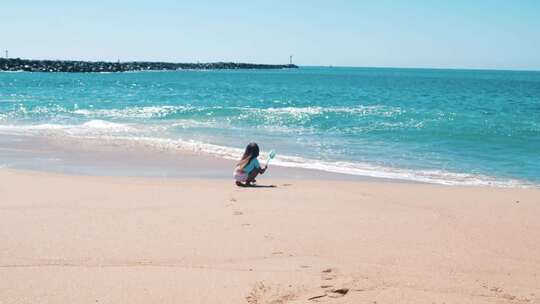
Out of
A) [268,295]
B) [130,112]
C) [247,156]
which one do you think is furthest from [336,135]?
[268,295]

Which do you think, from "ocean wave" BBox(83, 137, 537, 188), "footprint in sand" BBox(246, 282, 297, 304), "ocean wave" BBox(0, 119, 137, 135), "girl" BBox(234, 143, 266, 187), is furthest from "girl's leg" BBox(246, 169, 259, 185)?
"ocean wave" BBox(0, 119, 137, 135)

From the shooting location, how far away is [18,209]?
271 inches

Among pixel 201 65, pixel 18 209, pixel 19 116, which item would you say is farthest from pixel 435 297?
pixel 201 65

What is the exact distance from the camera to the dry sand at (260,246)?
439 cm

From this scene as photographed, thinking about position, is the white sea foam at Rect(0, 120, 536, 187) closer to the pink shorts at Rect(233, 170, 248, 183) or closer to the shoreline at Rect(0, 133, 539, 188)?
the shoreline at Rect(0, 133, 539, 188)

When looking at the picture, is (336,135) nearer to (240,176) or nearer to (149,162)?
(149,162)

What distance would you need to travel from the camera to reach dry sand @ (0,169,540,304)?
4391 mm

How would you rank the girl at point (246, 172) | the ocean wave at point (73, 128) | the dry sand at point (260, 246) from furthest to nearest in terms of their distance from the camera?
the ocean wave at point (73, 128)
the girl at point (246, 172)
the dry sand at point (260, 246)

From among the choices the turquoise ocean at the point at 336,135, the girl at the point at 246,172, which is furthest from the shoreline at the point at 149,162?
the girl at the point at 246,172

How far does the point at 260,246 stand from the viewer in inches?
220

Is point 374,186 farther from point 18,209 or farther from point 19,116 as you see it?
point 19,116

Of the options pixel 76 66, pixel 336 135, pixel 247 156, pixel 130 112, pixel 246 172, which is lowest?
pixel 336 135

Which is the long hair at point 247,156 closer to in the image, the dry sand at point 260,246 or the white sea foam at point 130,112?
the dry sand at point 260,246

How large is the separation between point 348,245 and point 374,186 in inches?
166
